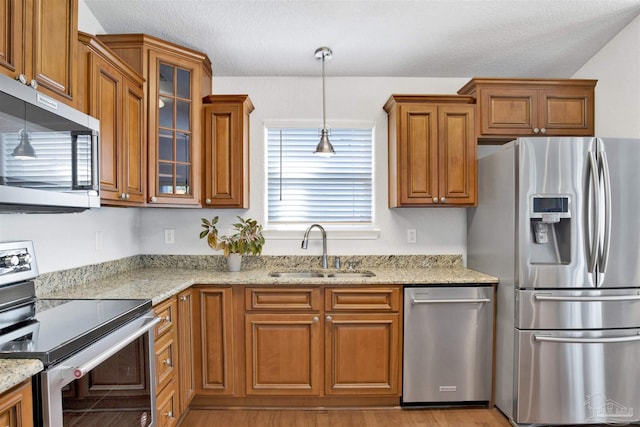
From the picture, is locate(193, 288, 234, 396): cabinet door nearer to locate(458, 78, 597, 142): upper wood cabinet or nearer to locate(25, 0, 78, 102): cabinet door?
locate(25, 0, 78, 102): cabinet door

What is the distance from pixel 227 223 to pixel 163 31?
1457 millimetres

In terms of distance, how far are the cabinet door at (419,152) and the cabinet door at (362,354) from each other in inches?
36.8

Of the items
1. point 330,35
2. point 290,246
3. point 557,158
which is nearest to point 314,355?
point 290,246

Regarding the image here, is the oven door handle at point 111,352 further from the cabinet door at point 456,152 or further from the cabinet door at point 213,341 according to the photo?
the cabinet door at point 456,152

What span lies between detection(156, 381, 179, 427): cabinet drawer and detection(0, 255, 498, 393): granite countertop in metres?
0.51

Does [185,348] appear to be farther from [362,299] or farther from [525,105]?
[525,105]

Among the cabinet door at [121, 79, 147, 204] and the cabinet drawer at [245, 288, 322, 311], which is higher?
the cabinet door at [121, 79, 147, 204]

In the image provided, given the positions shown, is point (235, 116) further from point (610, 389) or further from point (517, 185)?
point (610, 389)

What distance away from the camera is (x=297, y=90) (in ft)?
9.97

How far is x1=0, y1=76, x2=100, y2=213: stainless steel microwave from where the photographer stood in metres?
1.19

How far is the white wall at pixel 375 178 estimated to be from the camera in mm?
3010

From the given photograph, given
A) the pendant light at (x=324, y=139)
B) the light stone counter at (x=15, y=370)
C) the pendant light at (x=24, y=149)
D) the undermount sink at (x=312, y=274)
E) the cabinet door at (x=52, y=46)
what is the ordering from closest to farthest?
the light stone counter at (x=15, y=370) < the pendant light at (x=24, y=149) < the cabinet door at (x=52, y=46) < the pendant light at (x=324, y=139) < the undermount sink at (x=312, y=274)

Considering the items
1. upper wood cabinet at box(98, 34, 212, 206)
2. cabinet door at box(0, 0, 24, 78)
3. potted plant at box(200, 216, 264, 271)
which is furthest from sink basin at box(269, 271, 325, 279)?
cabinet door at box(0, 0, 24, 78)

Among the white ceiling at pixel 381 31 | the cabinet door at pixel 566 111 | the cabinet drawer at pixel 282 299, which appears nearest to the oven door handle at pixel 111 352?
the cabinet drawer at pixel 282 299
